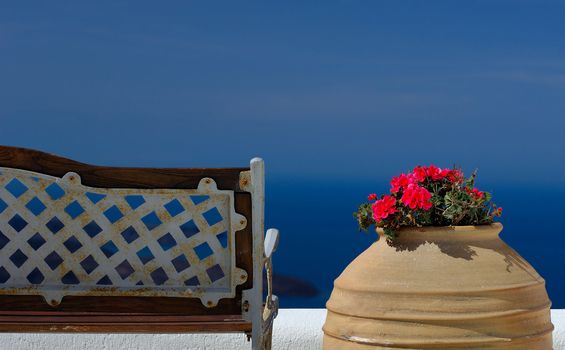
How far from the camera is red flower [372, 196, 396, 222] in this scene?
146 inches

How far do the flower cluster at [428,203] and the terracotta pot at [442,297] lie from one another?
82 millimetres

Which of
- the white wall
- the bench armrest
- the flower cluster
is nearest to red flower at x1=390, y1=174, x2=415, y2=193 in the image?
the flower cluster

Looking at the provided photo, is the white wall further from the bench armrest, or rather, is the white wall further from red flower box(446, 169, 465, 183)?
red flower box(446, 169, 465, 183)

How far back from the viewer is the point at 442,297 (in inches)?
136

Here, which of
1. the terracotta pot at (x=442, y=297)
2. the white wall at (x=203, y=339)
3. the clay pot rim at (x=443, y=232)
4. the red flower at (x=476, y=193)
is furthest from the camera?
the white wall at (x=203, y=339)

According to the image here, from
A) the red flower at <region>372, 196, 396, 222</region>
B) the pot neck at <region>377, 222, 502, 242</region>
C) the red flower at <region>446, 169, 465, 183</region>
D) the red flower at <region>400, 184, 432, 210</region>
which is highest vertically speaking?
the red flower at <region>446, 169, 465, 183</region>

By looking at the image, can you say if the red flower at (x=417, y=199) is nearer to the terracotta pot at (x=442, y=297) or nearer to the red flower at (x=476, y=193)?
the terracotta pot at (x=442, y=297)

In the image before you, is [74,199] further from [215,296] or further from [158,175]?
[215,296]

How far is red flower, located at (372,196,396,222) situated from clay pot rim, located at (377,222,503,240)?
9 centimetres

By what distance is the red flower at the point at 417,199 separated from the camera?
366cm

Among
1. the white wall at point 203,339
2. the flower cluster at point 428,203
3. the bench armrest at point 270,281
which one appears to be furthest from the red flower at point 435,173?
the white wall at point 203,339

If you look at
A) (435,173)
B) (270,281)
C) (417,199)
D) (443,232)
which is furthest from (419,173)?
(270,281)

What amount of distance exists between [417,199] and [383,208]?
15 cm

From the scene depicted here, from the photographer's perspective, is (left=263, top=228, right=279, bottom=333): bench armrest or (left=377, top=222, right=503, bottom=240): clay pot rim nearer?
(left=377, top=222, right=503, bottom=240): clay pot rim
